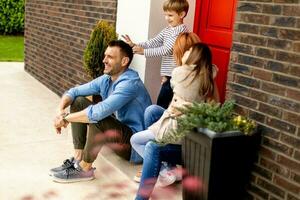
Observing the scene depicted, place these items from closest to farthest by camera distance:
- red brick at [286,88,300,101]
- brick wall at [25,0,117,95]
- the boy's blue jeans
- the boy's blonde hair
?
red brick at [286,88,300,101], the boy's blue jeans, the boy's blonde hair, brick wall at [25,0,117,95]

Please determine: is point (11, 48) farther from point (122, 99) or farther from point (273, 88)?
point (273, 88)

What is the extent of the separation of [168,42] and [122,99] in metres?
0.81

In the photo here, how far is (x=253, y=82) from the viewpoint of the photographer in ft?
11.8

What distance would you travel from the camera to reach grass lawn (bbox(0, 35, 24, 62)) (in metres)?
12.9

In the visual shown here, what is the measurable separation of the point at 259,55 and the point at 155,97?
6.86ft

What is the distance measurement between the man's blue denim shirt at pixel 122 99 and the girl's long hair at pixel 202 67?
819 mm

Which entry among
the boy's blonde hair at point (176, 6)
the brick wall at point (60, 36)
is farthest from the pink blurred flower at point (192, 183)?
the brick wall at point (60, 36)

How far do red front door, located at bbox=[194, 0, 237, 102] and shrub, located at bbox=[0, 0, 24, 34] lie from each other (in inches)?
502

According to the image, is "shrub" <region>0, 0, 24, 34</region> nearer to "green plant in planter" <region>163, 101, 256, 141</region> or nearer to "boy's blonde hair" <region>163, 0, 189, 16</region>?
"boy's blonde hair" <region>163, 0, 189, 16</region>

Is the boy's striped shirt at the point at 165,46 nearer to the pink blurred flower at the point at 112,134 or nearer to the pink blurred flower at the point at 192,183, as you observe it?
the pink blurred flower at the point at 112,134

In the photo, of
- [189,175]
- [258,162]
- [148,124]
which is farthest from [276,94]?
[148,124]

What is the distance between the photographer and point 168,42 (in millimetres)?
4762

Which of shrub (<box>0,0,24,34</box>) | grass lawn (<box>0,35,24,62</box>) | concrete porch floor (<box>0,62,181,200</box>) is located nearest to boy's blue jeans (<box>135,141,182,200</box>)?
concrete porch floor (<box>0,62,181,200</box>)

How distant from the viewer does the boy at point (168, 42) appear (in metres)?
4.67
